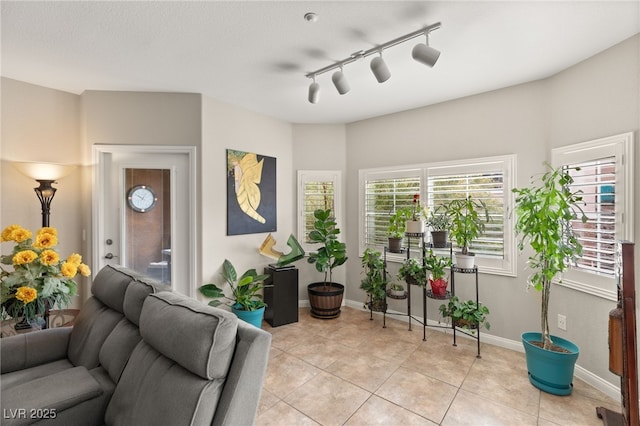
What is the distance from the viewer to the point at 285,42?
223 cm

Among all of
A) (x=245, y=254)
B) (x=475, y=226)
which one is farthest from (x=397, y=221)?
(x=245, y=254)

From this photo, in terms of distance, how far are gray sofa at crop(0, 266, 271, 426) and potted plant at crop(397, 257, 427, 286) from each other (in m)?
2.39

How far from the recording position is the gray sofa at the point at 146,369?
3.85 ft

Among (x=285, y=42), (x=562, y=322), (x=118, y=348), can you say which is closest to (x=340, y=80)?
(x=285, y=42)

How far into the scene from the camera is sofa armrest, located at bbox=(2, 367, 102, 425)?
Result: 1288 millimetres

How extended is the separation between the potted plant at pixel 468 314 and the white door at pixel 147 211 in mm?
2777

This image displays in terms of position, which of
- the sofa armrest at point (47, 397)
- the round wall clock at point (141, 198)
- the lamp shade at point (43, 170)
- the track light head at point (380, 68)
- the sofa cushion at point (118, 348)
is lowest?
the sofa armrest at point (47, 397)

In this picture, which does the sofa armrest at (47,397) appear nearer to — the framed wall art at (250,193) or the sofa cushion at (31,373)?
the sofa cushion at (31,373)

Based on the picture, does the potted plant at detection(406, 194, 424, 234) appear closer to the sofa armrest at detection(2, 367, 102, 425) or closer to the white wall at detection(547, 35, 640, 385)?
the white wall at detection(547, 35, 640, 385)

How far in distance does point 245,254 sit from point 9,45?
2733mm

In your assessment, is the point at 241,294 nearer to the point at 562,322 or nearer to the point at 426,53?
the point at 426,53

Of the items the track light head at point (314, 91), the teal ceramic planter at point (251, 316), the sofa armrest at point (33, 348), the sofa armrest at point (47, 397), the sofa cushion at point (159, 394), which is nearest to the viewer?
the sofa cushion at point (159, 394)

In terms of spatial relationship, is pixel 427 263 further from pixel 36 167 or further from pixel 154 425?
pixel 36 167

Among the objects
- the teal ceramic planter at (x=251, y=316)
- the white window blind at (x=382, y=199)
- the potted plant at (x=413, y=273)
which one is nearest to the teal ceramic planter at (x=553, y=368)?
the potted plant at (x=413, y=273)
